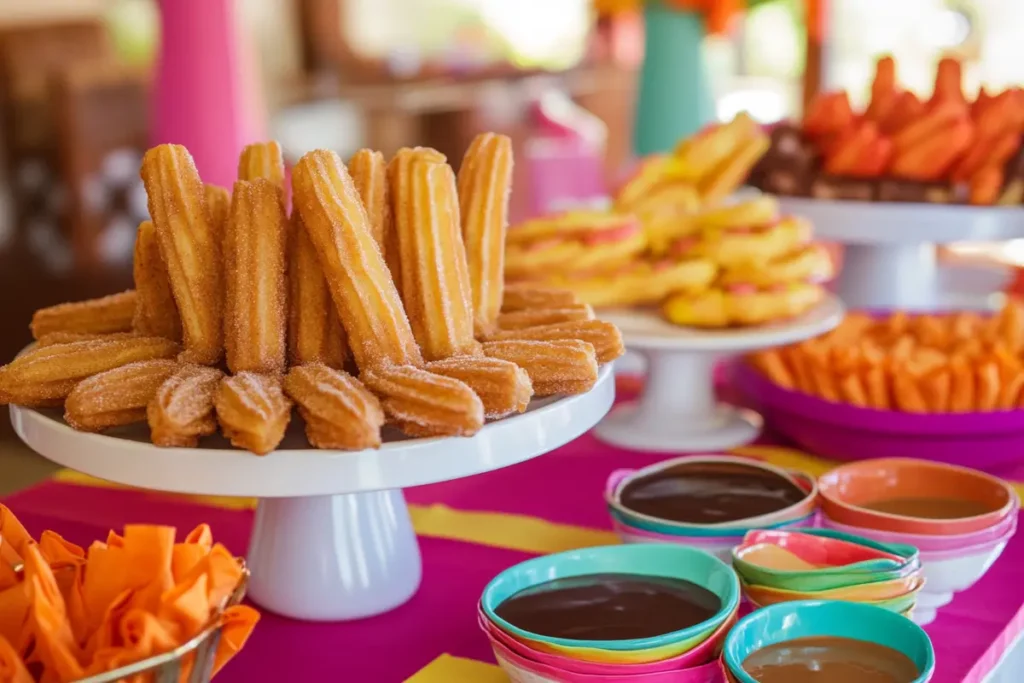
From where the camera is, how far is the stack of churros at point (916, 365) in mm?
1183

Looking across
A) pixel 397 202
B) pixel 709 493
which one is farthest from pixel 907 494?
pixel 397 202

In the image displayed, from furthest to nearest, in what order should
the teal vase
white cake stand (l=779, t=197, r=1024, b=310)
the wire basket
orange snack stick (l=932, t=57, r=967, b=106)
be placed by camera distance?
the teal vase → orange snack stick (l=932, t=57, r=967, b=106) → white cake stand (l=779, t=197, r=1024, b=310) → the wire basket

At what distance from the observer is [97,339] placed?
85 centimetres

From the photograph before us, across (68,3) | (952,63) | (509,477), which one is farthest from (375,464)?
(68,3)

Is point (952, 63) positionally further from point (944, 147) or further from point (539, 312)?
point (539, 312)

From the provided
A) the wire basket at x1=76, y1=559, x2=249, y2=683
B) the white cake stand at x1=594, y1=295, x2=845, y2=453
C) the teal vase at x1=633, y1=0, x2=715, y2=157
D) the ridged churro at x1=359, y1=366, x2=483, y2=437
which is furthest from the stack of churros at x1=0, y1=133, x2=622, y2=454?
the teal vase at x1=633, y1=0, x2=715, y2=157

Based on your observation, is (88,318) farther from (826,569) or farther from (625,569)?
(826,569)

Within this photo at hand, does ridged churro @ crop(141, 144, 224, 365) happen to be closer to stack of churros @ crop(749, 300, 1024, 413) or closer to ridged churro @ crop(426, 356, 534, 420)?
ridged churro @ crop(426, 356, 534, 420)

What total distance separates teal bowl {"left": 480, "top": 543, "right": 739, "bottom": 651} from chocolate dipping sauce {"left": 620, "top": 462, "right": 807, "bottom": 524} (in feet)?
0.37

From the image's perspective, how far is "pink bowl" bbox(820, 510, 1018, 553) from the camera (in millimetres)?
859

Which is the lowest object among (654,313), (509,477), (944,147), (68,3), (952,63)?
→ (509,477)

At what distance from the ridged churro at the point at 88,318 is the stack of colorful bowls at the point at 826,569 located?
516mm

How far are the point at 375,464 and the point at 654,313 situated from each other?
0.71 m

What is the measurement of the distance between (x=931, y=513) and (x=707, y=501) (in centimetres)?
19
